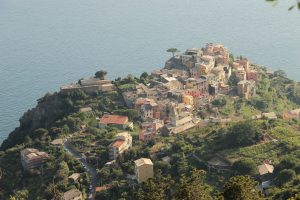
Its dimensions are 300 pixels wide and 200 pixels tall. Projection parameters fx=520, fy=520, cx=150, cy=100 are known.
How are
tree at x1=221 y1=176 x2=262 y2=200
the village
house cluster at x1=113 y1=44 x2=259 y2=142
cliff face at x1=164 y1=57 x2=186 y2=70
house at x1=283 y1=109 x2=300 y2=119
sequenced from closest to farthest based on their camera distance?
tree at x1=221 y1=176 x2=262 y2=200 < the village < house cluster at x1=113 y1=44 x2=259 y2=142 < house at x1=283 y1=109 x2=300 y2=119 < cliff face at x1=164 y1=57 x2=186 y2=70

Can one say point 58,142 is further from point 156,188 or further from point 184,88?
point 156,188

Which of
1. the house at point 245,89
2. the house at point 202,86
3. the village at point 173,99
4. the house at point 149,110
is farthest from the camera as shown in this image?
the house at point 245,89

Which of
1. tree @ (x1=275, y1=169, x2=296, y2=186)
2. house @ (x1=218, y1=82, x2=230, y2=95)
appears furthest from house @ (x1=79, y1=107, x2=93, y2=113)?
tree @ (x1=275, y1=169, x2=296, y2=186)

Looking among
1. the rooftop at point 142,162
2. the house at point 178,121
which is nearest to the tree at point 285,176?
the rooftop at point 142,162

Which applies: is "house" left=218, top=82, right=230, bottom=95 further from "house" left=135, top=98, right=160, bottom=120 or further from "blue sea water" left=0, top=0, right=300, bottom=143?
"blue sea water" left=0, top=0, right=300, bottom=143

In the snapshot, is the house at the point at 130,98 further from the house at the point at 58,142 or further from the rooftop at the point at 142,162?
the rooftop at the point at 142,162

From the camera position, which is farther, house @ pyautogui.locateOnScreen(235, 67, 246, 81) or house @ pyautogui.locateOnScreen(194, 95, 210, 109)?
house @ pyautogui.locateOnScreen(235, 67, 246, 81)

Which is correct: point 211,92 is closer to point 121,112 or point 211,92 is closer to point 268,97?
point 268,97

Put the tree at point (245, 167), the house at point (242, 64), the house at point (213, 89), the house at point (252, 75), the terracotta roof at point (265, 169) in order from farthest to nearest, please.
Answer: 1. the house at point (242, 64)
2. the house at point (252, 75)
3. the house at point (213, 89)
4. the tree at point (245, 167)
5. the terracotta roof at point (265, 169)
